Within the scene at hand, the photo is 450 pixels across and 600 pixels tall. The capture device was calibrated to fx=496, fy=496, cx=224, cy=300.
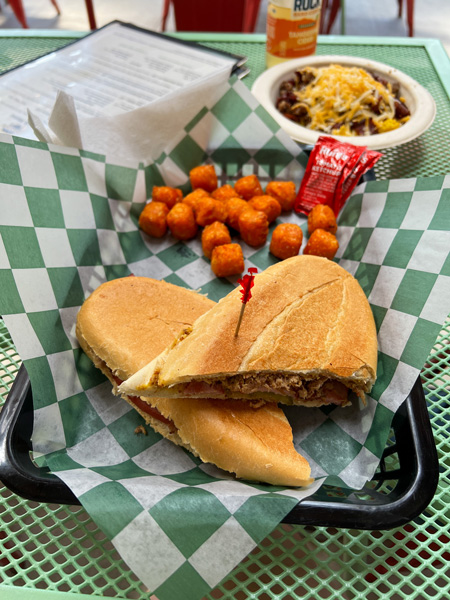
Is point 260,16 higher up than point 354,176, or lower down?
lower down

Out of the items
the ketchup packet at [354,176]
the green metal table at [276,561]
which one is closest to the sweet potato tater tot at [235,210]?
the ketchup packet at [354,176]

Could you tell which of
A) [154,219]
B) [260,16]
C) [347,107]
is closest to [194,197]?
[154,219]

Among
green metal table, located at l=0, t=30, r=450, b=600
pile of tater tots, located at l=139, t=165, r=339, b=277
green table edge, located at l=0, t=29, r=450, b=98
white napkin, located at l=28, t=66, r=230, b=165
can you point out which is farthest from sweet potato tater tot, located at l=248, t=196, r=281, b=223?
green table edge, located at l=0, t=29, r=450, b=98

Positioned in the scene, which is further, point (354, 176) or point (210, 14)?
point (210, 14)

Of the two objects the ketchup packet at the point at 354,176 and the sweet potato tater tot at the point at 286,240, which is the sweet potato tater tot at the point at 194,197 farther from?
the ketchup packet at the point at 354,176

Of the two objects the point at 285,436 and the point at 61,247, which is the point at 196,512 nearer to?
the point at 285,436

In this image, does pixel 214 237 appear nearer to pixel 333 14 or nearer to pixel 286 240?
pixel 286 240
